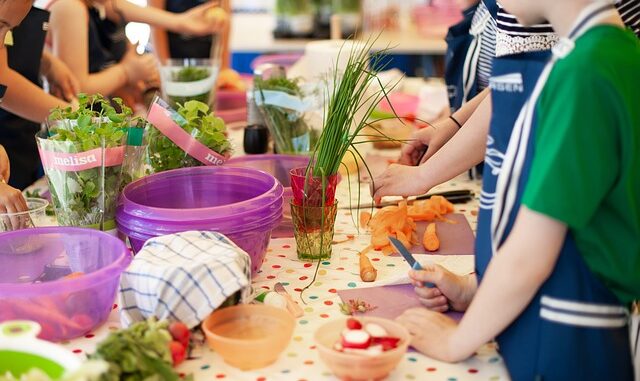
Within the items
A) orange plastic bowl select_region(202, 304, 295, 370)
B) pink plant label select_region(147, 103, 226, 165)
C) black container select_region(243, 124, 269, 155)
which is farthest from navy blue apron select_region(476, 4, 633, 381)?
black container select_region(243, 124, 269, 155)

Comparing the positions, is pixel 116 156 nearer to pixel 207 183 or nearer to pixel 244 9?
pixel 207 183

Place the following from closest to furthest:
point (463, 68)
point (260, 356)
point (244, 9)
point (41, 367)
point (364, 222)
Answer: point (41, 367) → point (260, 356) → point (364, 222) → point (463, 68) → point (244, 9)

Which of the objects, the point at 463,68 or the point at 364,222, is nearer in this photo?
the point at 364,222

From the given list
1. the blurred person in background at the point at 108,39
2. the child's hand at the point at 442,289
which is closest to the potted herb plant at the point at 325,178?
the child's hand at the point at 442,289

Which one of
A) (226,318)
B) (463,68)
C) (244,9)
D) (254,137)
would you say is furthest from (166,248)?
(244,9)

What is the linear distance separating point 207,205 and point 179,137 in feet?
0.51

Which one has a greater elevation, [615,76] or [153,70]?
[615,76]

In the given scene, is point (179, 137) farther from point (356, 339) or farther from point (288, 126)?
point (356, 339)

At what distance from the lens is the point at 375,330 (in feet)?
3.64

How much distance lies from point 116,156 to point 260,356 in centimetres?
52

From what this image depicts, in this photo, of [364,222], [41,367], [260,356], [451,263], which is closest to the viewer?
[41,367]

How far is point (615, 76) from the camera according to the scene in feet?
3.21

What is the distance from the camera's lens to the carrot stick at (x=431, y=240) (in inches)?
62.0

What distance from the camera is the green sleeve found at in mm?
963
